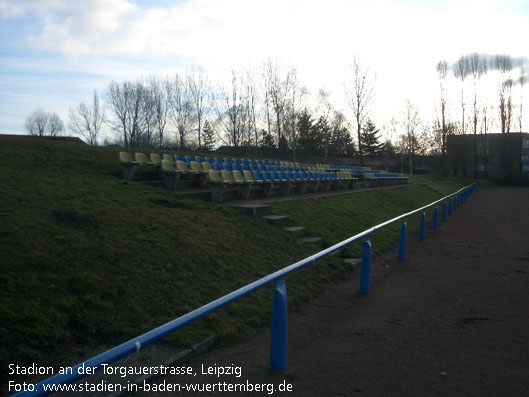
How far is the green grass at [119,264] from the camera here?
469 centimetres

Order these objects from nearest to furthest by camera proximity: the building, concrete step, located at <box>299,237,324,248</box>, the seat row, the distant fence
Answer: the distant fence, concrete step, located at <box>299,237,324,248</box>, the seat row, the building

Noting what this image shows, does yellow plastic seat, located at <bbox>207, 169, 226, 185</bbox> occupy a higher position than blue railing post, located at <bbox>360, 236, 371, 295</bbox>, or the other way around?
yellow plastic seat, located at <bbox>207, 169, 226, 185</bbox>

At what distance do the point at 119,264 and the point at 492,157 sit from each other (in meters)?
84.7

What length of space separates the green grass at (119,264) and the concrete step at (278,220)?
40 centimetres

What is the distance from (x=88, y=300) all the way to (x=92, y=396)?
167 cm

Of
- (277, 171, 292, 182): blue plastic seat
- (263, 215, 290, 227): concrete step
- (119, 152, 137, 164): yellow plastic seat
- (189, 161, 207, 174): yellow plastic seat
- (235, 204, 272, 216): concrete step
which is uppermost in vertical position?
(119, 152, 137, 164): yellow plastic seat

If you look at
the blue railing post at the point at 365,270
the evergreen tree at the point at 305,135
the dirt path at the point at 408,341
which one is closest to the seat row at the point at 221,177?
the dirt path at the point at 408,341

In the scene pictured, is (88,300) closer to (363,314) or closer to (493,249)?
(363,314)

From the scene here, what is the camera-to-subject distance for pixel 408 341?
511cm

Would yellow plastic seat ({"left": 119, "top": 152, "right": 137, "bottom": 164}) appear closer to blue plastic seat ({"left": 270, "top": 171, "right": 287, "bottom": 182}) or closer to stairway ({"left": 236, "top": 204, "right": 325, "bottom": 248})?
stairway ({"left": 236, "top": 204, "right": 325, "bottom": 248})

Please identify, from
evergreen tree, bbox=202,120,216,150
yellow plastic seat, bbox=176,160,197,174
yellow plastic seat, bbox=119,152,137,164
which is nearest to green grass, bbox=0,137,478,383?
yellow plastic seat, bbox=119,152,137,164

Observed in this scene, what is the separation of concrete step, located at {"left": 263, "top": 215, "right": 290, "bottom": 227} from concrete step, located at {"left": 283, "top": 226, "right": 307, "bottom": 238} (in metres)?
0.22

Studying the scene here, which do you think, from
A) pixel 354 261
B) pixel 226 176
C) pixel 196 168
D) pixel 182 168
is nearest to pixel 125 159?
pixel 182 168

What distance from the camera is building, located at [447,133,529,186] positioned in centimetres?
7156
